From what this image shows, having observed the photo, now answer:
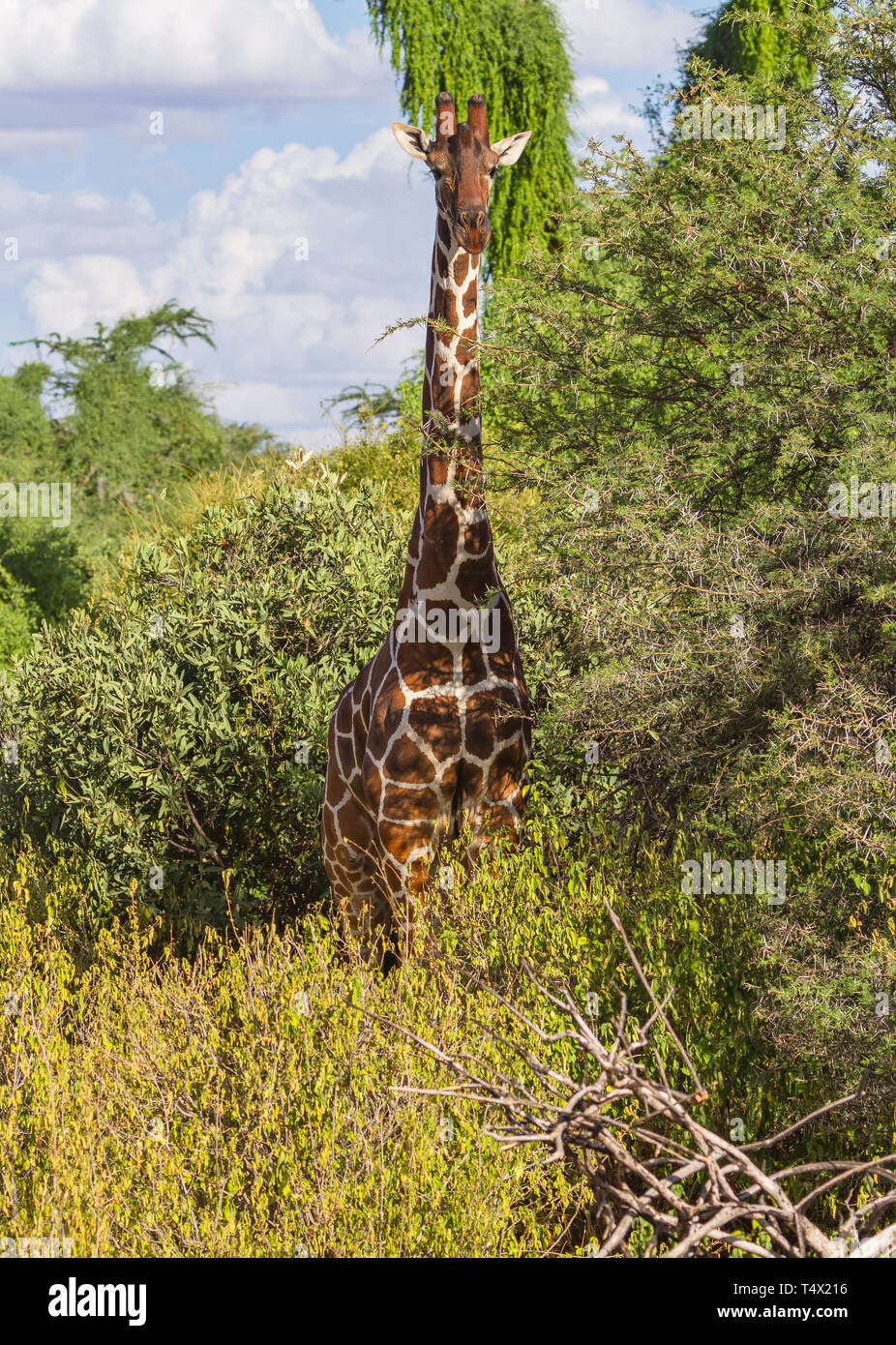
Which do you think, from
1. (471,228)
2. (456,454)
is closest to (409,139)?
(471,228)

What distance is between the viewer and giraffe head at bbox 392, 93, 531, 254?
578 cm

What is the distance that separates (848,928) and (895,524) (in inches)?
69.2

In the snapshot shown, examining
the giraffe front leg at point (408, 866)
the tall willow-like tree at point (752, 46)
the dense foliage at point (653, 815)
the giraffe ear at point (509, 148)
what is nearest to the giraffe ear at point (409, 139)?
the giraffe ear at point (509, 148)

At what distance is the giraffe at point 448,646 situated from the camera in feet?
19.6

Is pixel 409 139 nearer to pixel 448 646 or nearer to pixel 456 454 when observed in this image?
pixel 456 454

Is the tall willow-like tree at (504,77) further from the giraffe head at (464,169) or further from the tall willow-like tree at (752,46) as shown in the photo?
the giraffe head at (464,169)

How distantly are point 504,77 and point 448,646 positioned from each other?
2188 cm

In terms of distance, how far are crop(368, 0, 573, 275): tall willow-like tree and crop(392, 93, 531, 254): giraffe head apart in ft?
58.2

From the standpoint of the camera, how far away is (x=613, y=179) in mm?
6102

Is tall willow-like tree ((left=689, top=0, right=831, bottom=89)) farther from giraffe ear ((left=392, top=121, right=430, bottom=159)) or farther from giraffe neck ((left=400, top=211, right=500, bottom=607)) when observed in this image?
giraffe neck ((left=400, top=211, right=500, bottom=607))

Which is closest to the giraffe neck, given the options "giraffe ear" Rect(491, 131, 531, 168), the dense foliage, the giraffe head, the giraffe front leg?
the giraffe head

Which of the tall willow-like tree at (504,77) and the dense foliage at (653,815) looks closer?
the dense foliage at (653,815)

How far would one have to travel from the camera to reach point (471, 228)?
5.84 m
